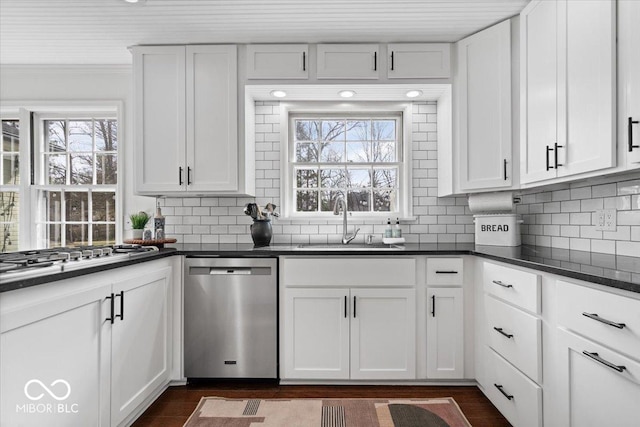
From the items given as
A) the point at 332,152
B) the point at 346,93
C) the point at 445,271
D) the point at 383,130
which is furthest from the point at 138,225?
the point at 445,271

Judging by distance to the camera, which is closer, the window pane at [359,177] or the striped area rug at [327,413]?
the striped area rug at [327,413]

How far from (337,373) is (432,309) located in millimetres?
786

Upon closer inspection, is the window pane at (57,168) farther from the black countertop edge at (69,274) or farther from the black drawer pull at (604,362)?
the black drawer pull at (604,362)

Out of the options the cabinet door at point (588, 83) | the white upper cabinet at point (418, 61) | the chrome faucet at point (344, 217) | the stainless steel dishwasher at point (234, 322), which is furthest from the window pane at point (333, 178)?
the cabinet door at point (588, 83)

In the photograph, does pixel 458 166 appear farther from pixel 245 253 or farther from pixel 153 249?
pixel 153 249

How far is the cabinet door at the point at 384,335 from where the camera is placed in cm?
252

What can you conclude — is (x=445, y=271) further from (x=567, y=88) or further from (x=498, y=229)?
(x=567, y=88)

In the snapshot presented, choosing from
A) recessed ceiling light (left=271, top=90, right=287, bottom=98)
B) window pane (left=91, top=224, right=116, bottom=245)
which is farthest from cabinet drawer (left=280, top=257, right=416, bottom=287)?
window pane (left=91, top=224, right=116, bottom=245)

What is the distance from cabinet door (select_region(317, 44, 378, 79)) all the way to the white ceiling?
7 cm

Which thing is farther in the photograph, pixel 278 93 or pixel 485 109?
pixel 278 93

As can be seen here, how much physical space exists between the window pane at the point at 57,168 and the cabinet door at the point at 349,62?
8.20ft

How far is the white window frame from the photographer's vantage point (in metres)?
3.22

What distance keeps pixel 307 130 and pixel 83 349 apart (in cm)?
239

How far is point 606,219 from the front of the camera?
2059 mm
